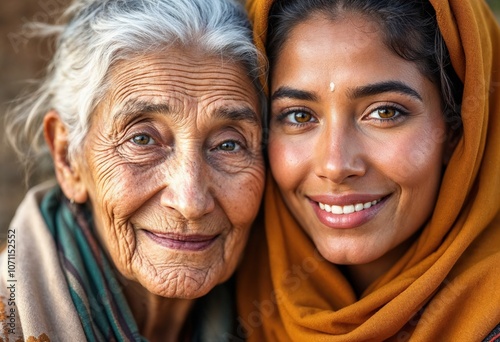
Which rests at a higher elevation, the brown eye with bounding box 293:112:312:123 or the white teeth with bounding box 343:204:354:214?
the brown eye with bounding box 293:112:312:123

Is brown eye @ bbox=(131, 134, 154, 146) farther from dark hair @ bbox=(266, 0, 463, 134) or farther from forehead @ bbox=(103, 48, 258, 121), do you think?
dark hair @ bbox=(266, 0, 463, 134)

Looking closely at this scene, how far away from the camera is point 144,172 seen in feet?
9.22

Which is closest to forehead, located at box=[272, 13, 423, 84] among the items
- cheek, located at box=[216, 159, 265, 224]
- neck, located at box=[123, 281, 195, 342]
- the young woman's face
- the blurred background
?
the young woman's face

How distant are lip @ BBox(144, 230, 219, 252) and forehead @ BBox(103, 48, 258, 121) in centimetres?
55

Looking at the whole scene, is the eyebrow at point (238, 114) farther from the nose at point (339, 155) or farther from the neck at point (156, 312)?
the neck at point (156, 312)

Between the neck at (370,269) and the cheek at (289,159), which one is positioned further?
the neck at (370,269)

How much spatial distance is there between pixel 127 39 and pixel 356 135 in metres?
1.08

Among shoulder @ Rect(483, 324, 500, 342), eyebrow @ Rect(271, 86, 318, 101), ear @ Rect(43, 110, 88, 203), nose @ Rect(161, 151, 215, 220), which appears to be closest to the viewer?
shoulder @ Rect(483, 324, 500, 342)

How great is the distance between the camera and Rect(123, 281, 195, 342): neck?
3.12 metres

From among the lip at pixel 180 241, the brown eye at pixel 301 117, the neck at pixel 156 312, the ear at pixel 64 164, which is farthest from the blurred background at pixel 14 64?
the brown eye at pixel 301 117

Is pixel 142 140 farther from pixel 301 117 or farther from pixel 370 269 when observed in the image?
pixel 370 269

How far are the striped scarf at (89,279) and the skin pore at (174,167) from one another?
0.41ft

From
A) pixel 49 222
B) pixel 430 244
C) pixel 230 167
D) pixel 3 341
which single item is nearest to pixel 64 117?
pixel 49 222

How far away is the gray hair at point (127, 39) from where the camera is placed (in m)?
2.81
